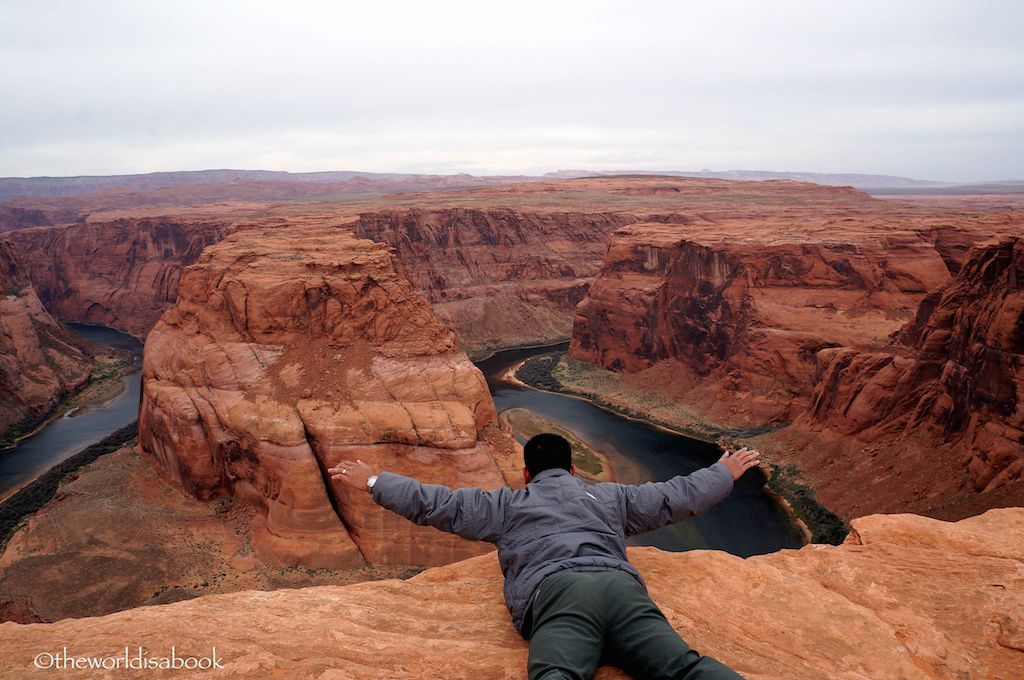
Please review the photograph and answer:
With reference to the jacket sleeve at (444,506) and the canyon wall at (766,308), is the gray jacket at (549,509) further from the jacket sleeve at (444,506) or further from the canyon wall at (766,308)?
the canyon wall at (766,308)

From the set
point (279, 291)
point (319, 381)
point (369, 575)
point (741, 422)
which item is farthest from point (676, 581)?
point (741, 422)

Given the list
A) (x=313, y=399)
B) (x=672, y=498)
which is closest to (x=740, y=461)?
→ (x=672, y=498)

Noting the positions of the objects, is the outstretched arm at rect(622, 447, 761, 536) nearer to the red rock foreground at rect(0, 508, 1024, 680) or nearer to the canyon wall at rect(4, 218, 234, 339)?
the red rock foreground at rect(0, 508, 1024, 680)

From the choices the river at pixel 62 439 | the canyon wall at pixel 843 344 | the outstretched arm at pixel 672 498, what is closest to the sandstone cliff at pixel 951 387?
the canyon wall at pixel 843 344

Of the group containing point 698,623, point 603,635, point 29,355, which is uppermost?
point 603,635

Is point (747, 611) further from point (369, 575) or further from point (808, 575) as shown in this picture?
point (369, 575)

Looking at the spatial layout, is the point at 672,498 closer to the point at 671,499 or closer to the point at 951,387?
the point at 671,499

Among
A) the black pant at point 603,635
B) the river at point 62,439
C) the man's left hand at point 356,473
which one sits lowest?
the river at point 62,439
